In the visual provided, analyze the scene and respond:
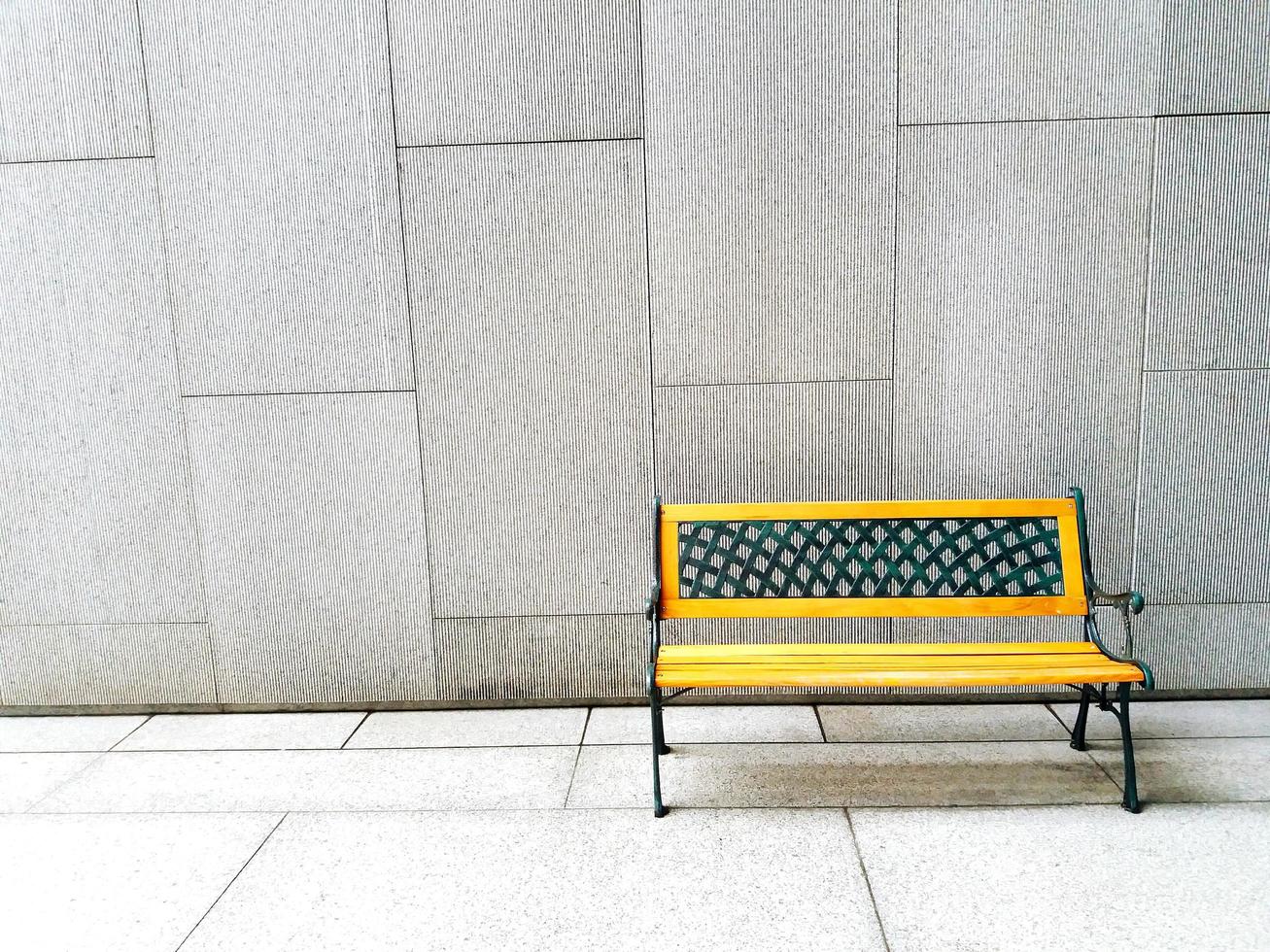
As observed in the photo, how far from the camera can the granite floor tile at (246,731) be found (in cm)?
352

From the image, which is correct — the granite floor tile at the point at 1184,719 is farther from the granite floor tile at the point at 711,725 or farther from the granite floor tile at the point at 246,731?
the granite floor tile at the point at 246,731

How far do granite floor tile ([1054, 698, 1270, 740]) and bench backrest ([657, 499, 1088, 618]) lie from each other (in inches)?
22.6

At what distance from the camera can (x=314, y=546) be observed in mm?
3729

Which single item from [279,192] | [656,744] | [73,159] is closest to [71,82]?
[73,159]

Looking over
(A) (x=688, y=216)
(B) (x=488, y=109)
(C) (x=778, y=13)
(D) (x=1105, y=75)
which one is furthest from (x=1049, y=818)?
(B) (x=488, y=109)

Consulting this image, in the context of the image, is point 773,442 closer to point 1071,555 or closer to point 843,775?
point 1071,555

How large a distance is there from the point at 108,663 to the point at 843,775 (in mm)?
3377

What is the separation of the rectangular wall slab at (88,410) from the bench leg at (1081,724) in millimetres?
3802

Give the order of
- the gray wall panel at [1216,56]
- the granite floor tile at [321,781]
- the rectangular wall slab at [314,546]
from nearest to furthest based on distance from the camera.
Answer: the granite floor tile at [321,781], the gray wall panel at [1216,56], the rectangular wall slab at [314,546]

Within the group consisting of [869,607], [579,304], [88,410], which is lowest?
[869,607]

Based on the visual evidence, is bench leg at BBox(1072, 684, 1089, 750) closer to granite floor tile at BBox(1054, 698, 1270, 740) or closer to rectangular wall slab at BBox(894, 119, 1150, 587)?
granite floor tile at BBox(1054, 698, 1270, 740)

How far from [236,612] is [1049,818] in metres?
3.45

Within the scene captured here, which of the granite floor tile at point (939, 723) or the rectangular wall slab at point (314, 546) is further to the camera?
the rectangular wall slab at point (314, 546)

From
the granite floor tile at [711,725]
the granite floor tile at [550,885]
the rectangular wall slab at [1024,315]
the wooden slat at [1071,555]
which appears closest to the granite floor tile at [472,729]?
the granite floor tile at [711,725]
